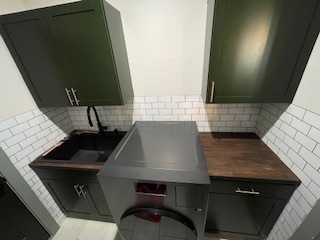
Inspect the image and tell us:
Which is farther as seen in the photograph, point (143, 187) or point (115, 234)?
point (115, 234)

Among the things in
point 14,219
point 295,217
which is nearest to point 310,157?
point 295,217

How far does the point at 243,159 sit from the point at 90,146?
160cm

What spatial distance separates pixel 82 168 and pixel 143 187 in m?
0.57

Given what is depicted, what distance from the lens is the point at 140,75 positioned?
1288 millimetres

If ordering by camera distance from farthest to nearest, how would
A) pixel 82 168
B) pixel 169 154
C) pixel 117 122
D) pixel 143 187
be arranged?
pixel 117 122 < pixel 82 168 < pixel 169 154 < pixel 143 187

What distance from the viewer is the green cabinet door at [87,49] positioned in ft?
2.79

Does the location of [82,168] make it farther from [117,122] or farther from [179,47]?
[179,47]

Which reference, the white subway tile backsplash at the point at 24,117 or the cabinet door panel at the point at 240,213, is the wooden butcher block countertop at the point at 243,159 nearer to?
the cabinet door panel at the point at 240,213

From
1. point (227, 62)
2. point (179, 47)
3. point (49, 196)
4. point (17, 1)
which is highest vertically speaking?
point (17, 1)

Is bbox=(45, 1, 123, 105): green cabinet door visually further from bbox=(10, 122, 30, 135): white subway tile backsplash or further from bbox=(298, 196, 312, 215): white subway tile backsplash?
bbox=(298, 196, 312, 215): white subway tile backsplash

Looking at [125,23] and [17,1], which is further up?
[17,1]

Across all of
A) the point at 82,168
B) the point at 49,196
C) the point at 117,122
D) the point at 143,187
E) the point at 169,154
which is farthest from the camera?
the point at 117,122

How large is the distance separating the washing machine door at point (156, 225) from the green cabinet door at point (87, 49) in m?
0.81

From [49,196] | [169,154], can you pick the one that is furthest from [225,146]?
[49,196]
